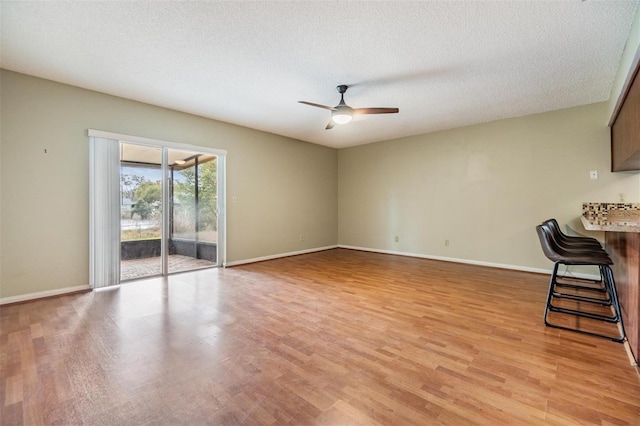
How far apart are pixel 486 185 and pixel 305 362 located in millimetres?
4751

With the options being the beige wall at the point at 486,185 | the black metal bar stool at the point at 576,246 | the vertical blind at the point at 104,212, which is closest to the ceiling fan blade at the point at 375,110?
the black metal bar stool at the point at 576,246

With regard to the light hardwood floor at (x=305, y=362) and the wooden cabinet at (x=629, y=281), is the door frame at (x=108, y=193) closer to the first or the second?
the light hardwood floor at (x=305, y=362)

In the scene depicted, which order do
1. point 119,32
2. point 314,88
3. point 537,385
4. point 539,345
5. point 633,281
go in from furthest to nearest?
point 314,88
point 119,32
point 539,345
point 633,281
point 537,385

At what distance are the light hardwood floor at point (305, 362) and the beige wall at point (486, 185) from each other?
168 cm

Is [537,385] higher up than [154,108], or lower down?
lower down

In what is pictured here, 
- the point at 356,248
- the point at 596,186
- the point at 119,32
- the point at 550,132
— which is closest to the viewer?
the point at 119,32

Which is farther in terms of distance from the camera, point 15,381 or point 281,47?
point 281,47

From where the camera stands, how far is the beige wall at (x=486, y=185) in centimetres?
432

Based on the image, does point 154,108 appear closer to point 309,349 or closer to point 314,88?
point 314,88

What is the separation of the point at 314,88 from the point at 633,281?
359cm

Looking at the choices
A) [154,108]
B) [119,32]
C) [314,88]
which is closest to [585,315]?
[314,88]

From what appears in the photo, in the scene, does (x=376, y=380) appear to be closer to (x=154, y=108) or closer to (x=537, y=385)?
(x=537, y=385)

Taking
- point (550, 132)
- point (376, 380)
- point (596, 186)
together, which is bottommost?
point (376, 380)

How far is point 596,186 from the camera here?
4.20 m
